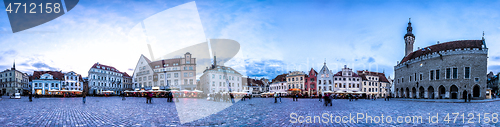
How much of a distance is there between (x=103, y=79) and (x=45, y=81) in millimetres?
16503

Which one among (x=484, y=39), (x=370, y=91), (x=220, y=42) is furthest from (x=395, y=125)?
(x=370, y=91)

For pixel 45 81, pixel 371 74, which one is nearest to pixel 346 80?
pixel 371 74

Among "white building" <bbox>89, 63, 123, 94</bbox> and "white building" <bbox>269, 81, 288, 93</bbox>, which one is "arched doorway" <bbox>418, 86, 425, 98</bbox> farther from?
"white building" <bbox>89, 63, 123, 94</bbox>

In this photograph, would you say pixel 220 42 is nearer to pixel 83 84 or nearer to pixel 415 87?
pixel 415 87

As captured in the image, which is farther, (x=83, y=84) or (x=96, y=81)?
(x=83, y=84)

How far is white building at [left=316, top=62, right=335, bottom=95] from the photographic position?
234 feet

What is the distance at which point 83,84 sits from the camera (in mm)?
91125

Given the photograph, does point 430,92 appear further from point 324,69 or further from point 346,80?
point 324,69

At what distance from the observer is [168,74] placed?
65.8 m

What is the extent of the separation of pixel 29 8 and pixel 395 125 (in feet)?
36.1

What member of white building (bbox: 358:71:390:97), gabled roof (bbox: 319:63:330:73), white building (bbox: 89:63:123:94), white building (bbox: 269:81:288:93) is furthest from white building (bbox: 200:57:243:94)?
white building (bbox: 358:71:390:97)

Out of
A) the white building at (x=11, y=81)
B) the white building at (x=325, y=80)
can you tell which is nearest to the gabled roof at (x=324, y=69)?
the white building at (x=325, y=80)

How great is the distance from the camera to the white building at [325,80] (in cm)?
7144

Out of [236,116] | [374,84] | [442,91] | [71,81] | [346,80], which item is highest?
[236,116]
